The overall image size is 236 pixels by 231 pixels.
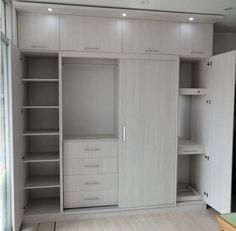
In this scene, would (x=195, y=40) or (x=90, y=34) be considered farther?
(x=195, y=40)

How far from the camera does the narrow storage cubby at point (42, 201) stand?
3.37 m

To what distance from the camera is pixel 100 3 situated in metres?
2.99

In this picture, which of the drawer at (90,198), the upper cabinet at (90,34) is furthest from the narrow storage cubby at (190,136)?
the upper cabinet at (90,34)

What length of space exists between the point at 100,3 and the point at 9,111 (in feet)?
5.27

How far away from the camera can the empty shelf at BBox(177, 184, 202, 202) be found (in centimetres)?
371

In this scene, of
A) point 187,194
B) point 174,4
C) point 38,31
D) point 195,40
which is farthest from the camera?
point 187,194

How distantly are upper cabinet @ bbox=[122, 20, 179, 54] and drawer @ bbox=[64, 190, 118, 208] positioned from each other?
76.3 inches

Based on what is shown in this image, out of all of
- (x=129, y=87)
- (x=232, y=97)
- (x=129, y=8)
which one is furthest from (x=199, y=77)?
(x=129, y=8)

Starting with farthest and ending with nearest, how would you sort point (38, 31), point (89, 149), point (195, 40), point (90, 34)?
point (195, 40)
point (89, 149)
point (90, 34)
point (38, 31)

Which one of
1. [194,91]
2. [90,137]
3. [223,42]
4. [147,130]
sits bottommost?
[90,137]

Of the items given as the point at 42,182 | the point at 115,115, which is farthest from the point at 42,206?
the point at 115,115

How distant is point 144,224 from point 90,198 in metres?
0.78

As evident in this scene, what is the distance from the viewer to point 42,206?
3.49 m

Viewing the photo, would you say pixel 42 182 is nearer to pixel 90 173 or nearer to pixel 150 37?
pixel 90 173
